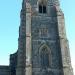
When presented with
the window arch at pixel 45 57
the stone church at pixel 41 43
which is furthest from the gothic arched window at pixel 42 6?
the window arch at pixel 45 57

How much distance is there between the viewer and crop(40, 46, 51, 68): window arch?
32562mm

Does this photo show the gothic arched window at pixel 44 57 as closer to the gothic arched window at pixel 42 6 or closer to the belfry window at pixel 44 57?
the belfry window at pixel 44 57

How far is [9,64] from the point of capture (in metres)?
37.1

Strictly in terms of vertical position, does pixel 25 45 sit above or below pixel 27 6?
below

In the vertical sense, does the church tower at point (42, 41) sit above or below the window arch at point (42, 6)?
below

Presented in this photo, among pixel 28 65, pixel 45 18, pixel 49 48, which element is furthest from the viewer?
pixel 45 18

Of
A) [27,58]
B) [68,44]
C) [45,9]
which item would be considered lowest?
[27,58]

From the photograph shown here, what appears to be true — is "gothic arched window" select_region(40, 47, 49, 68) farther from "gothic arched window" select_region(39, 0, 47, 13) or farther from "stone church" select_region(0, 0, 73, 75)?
"gothic arched window" select_region(39, 0, 47, 13)

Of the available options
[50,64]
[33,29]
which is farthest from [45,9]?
[50,64]

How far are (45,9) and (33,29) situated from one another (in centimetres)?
492

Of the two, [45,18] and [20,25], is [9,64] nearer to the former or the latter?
[20,25]

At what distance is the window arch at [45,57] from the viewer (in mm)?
32562

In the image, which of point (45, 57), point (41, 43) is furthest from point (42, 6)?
point (45, 57)

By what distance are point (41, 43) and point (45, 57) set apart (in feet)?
7.07
